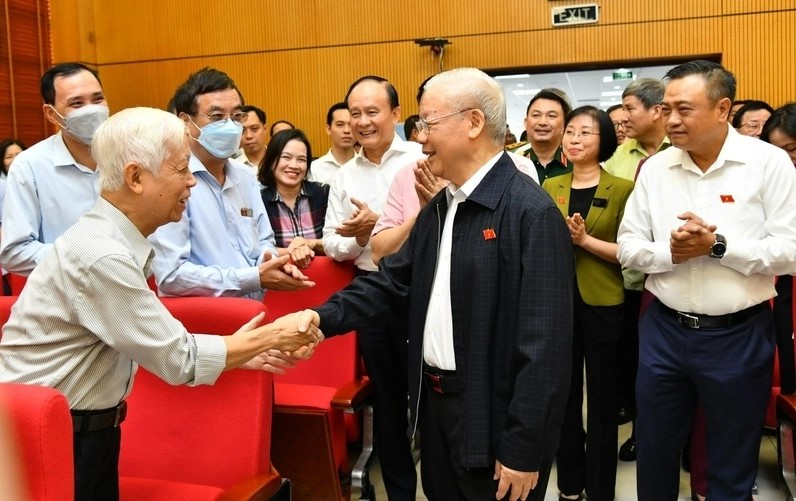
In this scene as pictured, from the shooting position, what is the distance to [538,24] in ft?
24.0

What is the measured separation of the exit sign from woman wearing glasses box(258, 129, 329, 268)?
14.1ft

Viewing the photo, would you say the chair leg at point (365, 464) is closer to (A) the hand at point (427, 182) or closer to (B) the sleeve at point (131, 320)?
(A) the hand at point (427, 182)

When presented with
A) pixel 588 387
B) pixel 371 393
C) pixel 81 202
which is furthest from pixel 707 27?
pixel 81 202

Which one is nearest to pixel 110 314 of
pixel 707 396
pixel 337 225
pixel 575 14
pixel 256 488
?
pixel 256 488

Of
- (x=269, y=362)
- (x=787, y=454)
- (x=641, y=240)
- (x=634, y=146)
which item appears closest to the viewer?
(x=269, y=362)

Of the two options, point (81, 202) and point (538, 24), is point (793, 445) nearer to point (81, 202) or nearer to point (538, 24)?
point (81, 202)

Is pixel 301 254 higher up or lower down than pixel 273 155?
lower down

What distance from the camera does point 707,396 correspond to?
2.45 m

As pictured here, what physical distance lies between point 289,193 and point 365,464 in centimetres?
160

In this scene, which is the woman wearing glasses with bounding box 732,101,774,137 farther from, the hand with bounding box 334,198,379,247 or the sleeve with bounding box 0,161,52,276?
the sleeve with bounding box 0,161,52,276

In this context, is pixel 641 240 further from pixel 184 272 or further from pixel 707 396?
pixel 184 272

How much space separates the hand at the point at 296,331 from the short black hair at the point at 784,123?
250 centimetres

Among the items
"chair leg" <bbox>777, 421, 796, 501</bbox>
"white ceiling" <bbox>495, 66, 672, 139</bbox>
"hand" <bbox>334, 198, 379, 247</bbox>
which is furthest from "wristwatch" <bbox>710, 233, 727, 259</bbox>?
"white ceiling" <bbox>495, 66, 672, 139</bbox>

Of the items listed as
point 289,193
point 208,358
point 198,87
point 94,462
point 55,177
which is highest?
point 198,87
